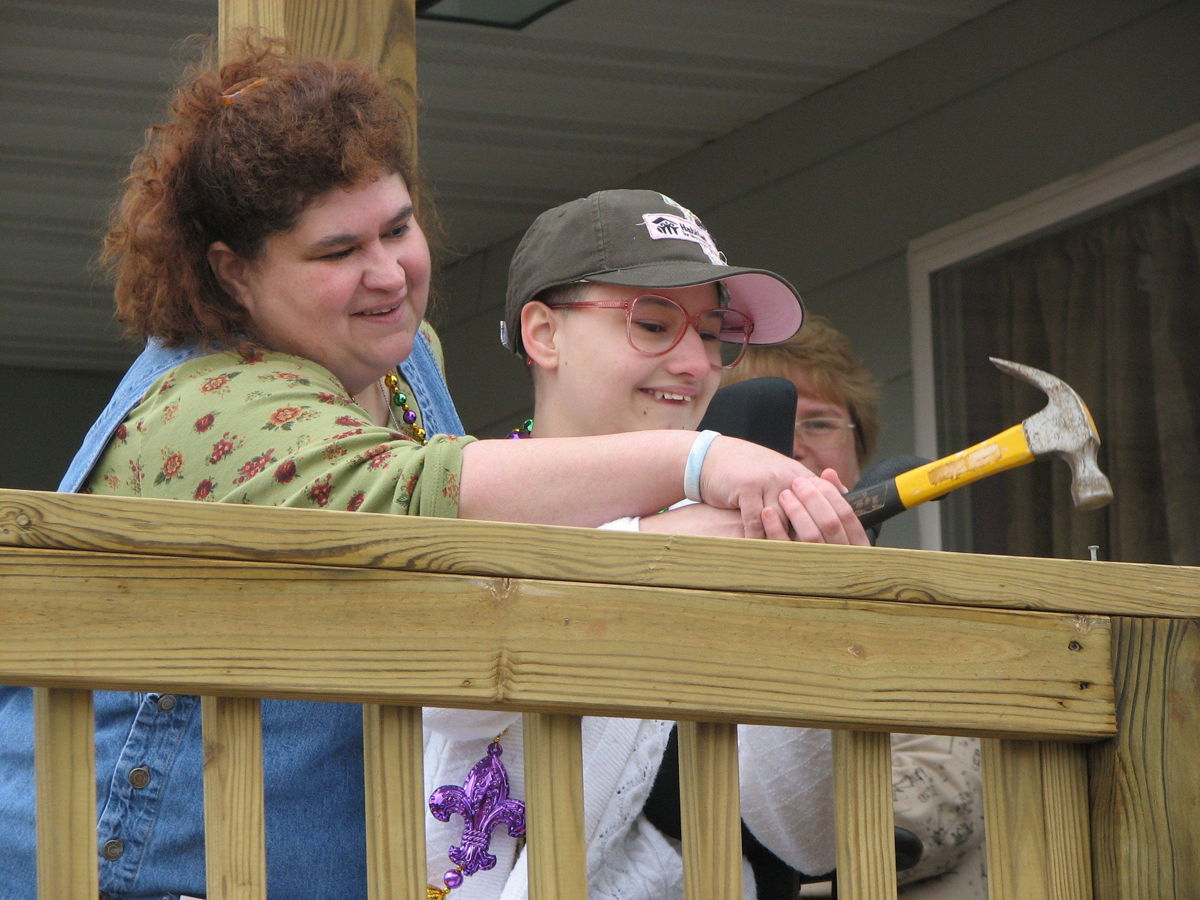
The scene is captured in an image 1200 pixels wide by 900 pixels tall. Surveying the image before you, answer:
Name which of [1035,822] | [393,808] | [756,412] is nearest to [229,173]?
[756,412]

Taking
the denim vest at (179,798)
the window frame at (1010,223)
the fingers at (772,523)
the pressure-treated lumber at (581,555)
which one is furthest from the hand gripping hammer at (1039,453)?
the window frame at (1010,223)

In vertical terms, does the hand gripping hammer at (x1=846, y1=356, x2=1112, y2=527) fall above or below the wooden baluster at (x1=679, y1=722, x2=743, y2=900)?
above

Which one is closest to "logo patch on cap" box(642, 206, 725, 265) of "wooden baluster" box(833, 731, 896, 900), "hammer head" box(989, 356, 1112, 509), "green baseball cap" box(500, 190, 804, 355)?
"green baseball cap" box(500, 190, 804, 355)

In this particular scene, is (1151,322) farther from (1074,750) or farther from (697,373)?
(1074,750)

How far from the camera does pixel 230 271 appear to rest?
218 centimetres

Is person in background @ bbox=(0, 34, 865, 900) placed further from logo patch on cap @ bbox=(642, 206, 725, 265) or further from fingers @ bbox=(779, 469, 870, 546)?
logo patch on cap @ bbox=(642, 206, 725, 265)

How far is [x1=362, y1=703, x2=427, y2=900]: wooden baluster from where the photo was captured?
157 cm

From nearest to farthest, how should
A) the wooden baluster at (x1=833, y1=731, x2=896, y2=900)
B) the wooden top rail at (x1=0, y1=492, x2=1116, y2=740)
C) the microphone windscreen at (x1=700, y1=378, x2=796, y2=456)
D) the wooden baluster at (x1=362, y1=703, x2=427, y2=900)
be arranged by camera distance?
1. the wooden top rail at (x1=0, y1=492, x2=1116, y2=740)
2. the wooden baluster at (x1=362, y1=703, x2=427, y2=900)
3. the wooden baluster at (x1=833, y1=731, x2=896, y2=900)
4. the microphone windscreen at (x1=700, y1=378, x2=796, y2=456)

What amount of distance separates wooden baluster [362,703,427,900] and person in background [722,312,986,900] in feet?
5.09

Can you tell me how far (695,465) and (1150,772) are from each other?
23.3 inches

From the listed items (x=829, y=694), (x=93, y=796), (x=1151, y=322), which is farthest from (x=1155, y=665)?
(x=1151, y=322)

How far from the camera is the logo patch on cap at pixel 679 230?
2.47 m

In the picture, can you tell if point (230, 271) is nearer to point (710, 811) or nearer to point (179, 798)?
point (179, 798)

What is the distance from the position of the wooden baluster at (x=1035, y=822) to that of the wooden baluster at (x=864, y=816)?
14cm
